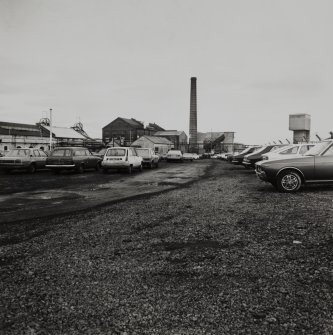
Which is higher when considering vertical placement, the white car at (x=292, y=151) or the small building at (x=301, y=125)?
the small building at (x=301, y=125)

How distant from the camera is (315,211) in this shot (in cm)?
682

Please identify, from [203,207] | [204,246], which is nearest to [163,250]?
[204,246]

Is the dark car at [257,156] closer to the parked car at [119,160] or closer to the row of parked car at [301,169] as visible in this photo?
the parked car at [119,160]

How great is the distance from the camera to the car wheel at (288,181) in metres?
9.97

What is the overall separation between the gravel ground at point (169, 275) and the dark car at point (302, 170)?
3684 millimetres

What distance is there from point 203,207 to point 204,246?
299 cm

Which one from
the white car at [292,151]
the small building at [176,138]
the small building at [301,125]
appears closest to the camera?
the white car at [292,151]

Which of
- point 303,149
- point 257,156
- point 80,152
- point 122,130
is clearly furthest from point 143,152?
point 122,130

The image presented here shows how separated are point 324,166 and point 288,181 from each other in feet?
3.62

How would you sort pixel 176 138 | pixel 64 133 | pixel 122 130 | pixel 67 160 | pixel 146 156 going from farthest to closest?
pixel 176 138 < pixel 122 130 < pixel 64 133 < pixel 146 156 < pixel 67 160

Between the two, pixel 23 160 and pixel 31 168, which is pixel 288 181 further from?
pixel 31 168

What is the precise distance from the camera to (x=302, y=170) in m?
9.88

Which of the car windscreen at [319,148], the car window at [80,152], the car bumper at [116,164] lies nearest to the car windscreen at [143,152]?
the car window at [80,152]

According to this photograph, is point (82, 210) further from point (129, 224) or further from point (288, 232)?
point (288, 232)
